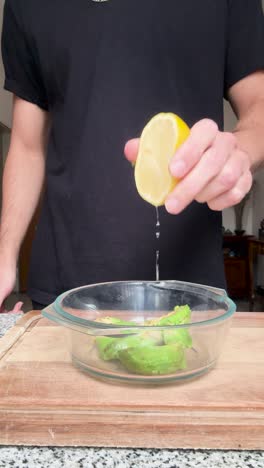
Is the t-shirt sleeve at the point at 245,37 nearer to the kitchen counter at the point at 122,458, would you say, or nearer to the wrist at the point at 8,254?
the wrist at the point at 8,254

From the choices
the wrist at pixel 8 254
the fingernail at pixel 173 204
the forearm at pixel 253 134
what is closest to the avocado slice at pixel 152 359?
the fingernail at pixel 173 204

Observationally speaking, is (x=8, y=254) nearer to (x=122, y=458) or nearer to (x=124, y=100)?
(x=124, y=100)

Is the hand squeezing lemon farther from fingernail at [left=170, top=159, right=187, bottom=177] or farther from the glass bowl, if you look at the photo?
the glass bowl

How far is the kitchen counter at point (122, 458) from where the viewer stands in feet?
1.25

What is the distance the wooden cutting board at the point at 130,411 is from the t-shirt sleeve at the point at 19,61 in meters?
0.73

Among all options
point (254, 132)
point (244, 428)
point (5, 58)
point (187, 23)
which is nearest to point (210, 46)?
point (187, 23)

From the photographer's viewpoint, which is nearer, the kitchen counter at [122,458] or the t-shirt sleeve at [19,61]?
the kitchen counter at [122,458]

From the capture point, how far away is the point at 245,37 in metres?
0.91

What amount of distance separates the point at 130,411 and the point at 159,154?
0.29 m

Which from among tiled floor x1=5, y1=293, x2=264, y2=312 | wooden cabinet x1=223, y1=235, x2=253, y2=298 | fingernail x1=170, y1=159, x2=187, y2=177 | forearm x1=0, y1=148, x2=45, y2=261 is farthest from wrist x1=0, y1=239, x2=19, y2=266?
wooden cabinet x1=223, y1=235, x2=253, y2=298

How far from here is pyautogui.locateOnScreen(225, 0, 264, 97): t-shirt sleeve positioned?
91 cm

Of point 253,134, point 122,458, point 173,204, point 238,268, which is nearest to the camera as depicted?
point 122,458

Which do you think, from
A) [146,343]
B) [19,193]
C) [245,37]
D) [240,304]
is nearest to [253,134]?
[245,37]

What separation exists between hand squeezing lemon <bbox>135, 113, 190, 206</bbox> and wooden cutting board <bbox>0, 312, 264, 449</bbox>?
0.23 metres
